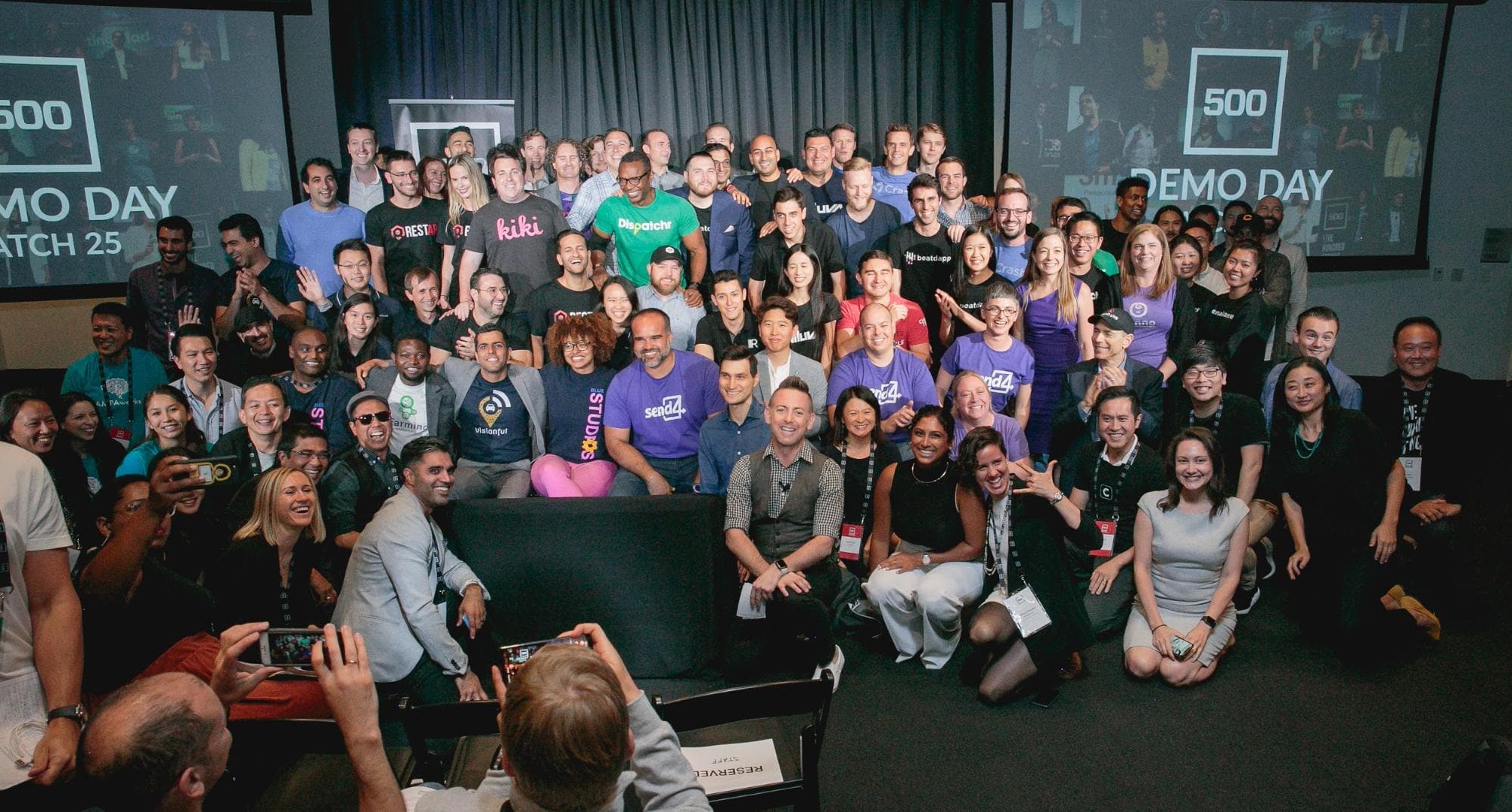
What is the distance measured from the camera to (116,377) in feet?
15.0

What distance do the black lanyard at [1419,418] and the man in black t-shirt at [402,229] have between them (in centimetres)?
491

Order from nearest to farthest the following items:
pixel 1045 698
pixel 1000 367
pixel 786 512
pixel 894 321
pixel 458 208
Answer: pixel 1045 698 < pixel 786 512 < pixel 1000 367 < pixel 894 321 < pixel 458 208

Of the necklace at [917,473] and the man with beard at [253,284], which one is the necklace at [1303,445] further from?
the man with beard at [253,284]

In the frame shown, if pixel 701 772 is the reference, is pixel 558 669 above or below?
above

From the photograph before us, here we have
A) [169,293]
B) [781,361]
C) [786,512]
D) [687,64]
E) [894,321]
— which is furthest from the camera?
[687,64]

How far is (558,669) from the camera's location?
4.68 feet

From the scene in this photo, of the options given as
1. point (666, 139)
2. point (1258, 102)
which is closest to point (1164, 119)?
point (1258, 102)

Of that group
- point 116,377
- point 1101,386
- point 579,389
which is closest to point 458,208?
point 579,389

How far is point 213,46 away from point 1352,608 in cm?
690

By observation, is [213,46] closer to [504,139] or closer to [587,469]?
[504,139]

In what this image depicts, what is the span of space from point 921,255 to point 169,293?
412 centimetres

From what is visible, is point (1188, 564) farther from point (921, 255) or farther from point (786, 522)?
point (921, 255)

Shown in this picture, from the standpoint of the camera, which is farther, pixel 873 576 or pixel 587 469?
pixel 587 469

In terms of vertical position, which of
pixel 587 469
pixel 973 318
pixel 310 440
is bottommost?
pixel 587 469
